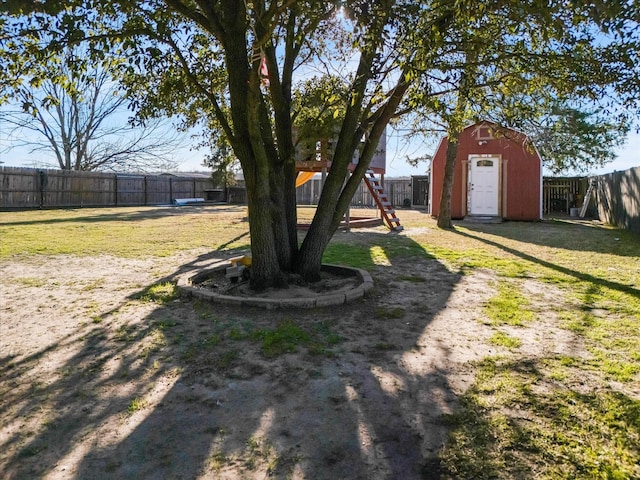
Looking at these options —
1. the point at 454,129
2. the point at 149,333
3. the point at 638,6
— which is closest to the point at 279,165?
the point at 149,333

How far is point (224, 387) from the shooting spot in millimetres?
2695

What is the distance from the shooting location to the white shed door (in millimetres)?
16625

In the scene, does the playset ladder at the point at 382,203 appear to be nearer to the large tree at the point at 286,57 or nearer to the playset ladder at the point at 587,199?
the large tree at the point at 286,57

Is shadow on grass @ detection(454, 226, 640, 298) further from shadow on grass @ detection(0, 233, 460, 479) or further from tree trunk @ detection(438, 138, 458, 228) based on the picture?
tree trunk @ detection(438, 138, 458, 228)

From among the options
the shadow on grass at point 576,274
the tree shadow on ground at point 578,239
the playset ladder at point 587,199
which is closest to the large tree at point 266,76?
the shadow on grass at point 576,274

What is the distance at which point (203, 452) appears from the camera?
6.57ft

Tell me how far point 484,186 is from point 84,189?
19.8 meters

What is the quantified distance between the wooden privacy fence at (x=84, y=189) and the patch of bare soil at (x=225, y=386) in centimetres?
1876

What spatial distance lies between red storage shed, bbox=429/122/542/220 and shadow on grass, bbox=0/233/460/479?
45.6 ft

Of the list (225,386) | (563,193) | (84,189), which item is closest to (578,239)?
(225,386)

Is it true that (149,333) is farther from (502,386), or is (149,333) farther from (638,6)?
(638,6)

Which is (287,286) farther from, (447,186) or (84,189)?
(84,189)

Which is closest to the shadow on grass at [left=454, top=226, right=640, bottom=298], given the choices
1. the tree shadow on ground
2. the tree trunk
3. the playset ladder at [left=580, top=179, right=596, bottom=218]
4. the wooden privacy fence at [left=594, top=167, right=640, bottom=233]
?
the tree shadow on ground

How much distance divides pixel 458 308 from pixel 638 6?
286 cm
